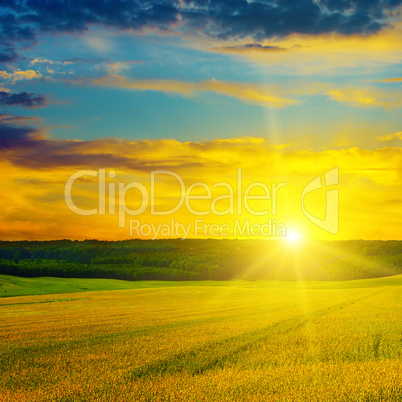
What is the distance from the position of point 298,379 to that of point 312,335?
8347mm

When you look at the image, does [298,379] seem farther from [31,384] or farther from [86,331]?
[86,331]

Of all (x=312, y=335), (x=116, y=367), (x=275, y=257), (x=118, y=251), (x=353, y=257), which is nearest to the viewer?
(x=116, y=367)

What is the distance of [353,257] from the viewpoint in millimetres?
168625

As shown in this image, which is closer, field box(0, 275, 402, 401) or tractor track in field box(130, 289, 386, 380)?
field box(0, 275, 402, 401)

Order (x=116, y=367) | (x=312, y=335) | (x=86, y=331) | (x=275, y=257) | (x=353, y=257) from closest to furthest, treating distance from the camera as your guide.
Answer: (x=116, y=367)
(x=312, y=335)
(x=86, y=331)
(x=353, y=257)
(x=275, y=257)

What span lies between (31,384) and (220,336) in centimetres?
897

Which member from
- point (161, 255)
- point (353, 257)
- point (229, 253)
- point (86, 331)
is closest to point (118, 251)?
point (161, 255)

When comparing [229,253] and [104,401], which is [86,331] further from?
[229,253]

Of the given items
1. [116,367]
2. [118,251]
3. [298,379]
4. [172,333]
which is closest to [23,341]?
[172,333]

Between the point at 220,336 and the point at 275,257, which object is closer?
the point at 220,336

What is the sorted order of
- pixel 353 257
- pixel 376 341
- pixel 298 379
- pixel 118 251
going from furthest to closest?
pixel 118 251 → pixel 353 257 → pixel 376 341 → pixel 298 379

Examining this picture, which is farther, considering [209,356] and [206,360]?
[209,356]

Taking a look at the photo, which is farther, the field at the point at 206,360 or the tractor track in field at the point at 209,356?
the tractor track in field at the point at 209,356

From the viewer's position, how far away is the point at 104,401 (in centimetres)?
1148
